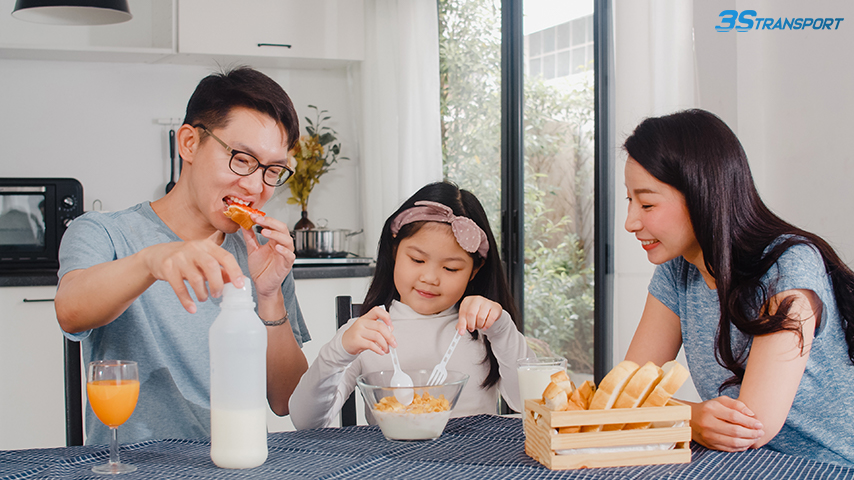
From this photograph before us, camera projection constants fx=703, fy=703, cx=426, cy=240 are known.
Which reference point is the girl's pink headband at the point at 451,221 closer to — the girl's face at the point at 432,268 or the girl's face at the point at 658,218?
the girl's face at the point at 432,268

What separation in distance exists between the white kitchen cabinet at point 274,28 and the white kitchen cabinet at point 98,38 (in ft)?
0.42

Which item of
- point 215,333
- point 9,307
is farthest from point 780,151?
point 9,307

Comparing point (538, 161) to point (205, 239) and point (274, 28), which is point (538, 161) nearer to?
point (274, 28)

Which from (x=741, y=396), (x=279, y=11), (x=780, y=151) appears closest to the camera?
(x=741, y=396)

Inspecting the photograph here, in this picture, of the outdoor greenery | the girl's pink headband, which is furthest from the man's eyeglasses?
the outdoor greenery

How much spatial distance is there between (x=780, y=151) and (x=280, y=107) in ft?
4.05

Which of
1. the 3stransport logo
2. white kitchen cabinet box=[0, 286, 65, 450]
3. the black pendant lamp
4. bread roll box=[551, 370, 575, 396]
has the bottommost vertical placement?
white kitchen cabinet box=[0, 286, 65, 450]

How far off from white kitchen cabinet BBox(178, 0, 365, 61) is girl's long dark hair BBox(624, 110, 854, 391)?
242 centimetres

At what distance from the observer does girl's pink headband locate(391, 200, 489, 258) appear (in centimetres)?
154

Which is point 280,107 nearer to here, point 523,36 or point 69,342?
point 69,342

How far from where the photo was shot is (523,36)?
291 cm

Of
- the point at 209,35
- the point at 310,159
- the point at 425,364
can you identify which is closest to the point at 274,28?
the point at 209,35

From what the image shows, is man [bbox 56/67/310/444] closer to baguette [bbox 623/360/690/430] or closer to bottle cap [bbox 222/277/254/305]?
bottle cap [bbox 222/277/254/305]

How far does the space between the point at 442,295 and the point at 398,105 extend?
73.5 inches
